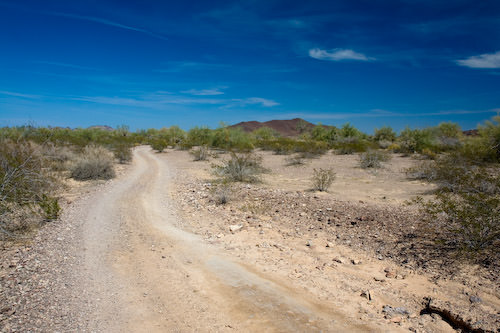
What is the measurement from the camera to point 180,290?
13.9 ft

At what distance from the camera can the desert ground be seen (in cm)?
356

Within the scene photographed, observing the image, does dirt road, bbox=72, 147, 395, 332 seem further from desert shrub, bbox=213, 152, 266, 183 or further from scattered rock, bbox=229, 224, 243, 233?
desert shrub, bbox=213, 152, 266, 183

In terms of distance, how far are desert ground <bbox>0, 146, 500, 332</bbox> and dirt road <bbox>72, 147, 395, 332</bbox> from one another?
17 millimetres

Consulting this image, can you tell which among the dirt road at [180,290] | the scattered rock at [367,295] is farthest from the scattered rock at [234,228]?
the scattered rock at [367,295]

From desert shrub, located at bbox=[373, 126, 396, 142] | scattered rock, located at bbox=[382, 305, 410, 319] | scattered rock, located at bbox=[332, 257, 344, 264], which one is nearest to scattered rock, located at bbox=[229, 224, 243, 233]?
scattered rock, located at bbox=[332, 257, 344, 264]

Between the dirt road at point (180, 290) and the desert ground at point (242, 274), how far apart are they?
0.02m

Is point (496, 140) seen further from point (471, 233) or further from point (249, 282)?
point (249, 282)

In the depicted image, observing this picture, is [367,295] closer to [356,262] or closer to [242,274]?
[356,262]

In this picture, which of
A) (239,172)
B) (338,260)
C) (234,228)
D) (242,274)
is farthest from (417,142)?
(242,274)

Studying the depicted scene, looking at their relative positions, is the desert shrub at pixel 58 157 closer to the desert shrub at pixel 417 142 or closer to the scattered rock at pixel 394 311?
the scattered rock at pixel 394 311

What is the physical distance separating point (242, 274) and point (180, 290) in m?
0.99

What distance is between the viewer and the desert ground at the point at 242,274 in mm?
3564

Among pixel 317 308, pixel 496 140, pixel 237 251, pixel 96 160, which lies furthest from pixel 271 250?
pixel 496 140

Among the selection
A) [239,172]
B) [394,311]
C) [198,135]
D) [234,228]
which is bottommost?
[394,311]
